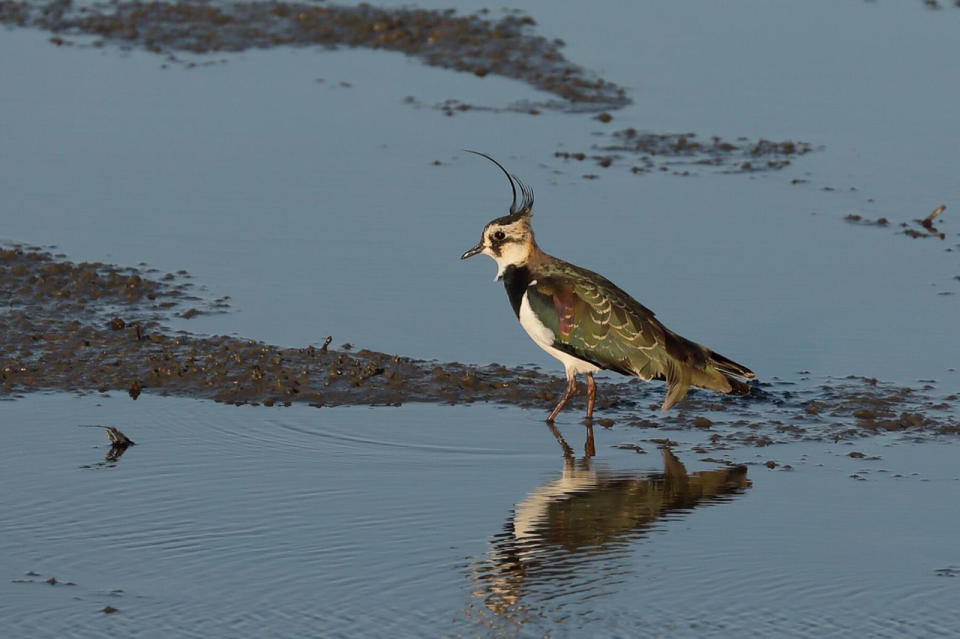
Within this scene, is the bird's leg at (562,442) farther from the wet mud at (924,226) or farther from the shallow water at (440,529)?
the wet mud at (924,226)

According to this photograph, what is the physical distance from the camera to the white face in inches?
429

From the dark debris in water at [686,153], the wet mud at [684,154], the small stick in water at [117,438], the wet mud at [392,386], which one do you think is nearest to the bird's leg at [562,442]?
the wet mud at [392,386]

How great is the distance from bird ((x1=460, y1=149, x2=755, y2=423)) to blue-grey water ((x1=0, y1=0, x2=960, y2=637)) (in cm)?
39

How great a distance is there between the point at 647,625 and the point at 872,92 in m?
11.3

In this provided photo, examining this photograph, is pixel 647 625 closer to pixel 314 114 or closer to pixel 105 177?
pixel 105 177

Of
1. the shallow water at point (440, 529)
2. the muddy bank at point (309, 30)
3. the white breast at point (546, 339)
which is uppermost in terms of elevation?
the muddy bank at point (309, 30)

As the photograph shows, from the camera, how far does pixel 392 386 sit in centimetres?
1079

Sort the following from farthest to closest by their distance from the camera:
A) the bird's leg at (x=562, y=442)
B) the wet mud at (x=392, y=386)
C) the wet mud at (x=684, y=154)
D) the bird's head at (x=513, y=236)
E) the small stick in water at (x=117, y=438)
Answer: the wet mud at (x=684, y=154)
the bird's head at (x=513, y=236)
the wet mud at (x=392, y=386)
the bird's leg at (x=562, y=442)
the small stick in water at (x=117, y=438)

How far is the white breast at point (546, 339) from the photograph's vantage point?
34.4 ft

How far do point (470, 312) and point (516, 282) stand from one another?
1.42 m

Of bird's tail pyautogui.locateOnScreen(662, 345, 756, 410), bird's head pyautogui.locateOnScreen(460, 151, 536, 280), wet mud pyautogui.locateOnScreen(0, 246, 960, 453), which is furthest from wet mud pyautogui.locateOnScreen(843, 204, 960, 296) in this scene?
bird's head pyautogui.locateOnScreen(460, 151, 536, 280)

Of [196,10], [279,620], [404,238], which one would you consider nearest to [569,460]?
[279,620]

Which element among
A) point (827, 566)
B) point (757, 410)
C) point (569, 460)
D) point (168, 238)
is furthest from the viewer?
point (168, 238)

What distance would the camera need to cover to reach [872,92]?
57.7ft
